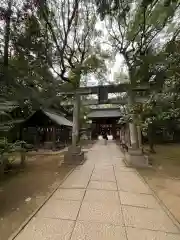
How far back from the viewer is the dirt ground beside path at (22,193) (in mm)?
3607

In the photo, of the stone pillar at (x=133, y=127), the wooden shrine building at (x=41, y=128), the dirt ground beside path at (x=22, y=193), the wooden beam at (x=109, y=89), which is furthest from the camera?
the wooden shrine building at (x=41, y=128)

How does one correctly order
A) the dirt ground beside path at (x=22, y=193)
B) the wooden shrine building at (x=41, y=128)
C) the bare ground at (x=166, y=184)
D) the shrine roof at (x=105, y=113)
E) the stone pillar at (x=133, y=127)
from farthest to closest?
1. the shrine roof at (x=105, y=113)
2. the wooden shrine building at (x=41, y=128)
3. the stone pillar at (x=133, y=127)
4. the bare ground at (x=166, y=184)
5. the dirt ground beside path at (x=22, y=193)

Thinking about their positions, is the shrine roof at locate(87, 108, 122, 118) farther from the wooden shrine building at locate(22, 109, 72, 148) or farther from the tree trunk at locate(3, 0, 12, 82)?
the tree trunk at locate(3, 0, 12, 82)

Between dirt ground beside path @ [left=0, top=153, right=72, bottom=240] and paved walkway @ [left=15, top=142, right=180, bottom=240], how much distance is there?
290 mm

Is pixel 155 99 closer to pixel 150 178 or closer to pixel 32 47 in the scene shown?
pixel 150 178

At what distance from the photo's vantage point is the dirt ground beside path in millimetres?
3607

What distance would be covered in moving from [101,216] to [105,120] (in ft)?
79.8

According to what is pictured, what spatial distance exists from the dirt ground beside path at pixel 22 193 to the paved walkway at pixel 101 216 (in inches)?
11.4

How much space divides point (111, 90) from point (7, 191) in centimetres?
748

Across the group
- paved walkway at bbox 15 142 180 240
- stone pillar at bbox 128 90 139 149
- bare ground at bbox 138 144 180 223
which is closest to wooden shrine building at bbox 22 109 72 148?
stone pillar at bbox 128 90 139 149

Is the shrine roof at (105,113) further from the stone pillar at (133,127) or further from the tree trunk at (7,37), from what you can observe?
the tree trunk at (7,37)

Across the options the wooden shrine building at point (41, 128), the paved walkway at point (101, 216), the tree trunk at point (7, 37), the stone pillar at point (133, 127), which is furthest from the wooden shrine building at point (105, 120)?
the paved walkway at point (101, 216)

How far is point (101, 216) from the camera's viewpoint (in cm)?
386

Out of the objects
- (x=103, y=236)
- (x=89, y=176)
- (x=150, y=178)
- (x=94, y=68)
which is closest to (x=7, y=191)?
(x=89, y=176)
